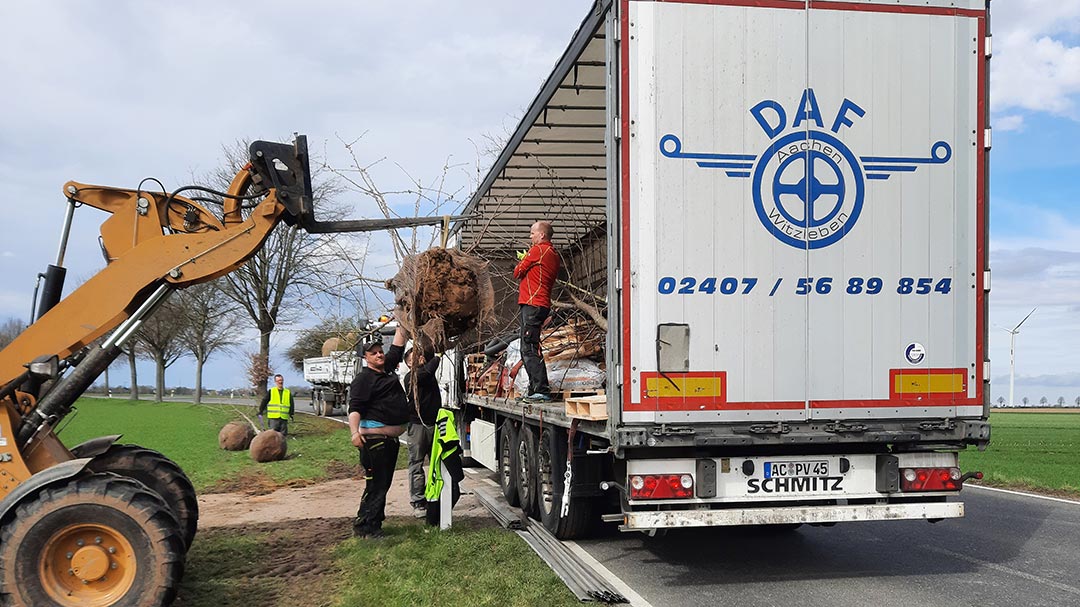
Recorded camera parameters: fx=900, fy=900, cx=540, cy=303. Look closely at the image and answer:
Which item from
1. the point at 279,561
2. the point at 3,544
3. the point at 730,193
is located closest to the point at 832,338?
the point at 730,193

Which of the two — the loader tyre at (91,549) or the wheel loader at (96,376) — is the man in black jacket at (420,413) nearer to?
the wheel loader at (96,376)

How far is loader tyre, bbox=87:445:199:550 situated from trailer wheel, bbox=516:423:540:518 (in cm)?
311

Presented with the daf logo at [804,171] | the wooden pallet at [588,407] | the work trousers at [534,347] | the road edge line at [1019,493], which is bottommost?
the road edge line at [1019,493]

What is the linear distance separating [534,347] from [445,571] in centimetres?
225

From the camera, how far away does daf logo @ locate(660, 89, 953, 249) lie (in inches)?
237

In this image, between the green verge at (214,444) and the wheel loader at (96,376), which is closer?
the wheel loader at (96,376)

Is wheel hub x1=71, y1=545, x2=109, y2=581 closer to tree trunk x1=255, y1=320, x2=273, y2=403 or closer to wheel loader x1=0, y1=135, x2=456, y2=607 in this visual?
wheel loader x1=0, y1=135, x2=456, y2=607

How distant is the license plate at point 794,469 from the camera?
614cm

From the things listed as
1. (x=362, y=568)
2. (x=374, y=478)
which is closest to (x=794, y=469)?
(x=362, y=568)

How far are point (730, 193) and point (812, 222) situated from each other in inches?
23.7

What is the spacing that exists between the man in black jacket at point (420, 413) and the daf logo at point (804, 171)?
13.0ft

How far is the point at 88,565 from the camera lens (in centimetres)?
573

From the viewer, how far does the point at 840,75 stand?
6.12 meters

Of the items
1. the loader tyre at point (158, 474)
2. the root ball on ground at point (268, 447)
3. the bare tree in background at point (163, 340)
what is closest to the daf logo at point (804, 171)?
the loader tyre at point (158, 474)
